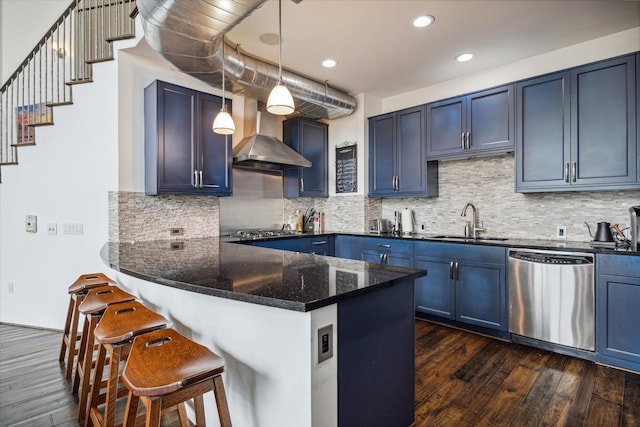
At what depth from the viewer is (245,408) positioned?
4.74ft

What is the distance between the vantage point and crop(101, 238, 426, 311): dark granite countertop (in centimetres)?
121

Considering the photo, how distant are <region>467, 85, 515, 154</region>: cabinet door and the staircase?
11.5ft

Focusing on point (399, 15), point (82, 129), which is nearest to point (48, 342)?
point (82, 129)

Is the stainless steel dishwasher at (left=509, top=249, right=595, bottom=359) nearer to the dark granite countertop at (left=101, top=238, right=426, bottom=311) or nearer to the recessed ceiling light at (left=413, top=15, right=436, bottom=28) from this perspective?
the dark granite countertop at (left=101, top=238, right=426, bottom=311)

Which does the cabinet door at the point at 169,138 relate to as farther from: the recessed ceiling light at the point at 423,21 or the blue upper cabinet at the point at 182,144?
the recessed ceiling light at the point at 423,21

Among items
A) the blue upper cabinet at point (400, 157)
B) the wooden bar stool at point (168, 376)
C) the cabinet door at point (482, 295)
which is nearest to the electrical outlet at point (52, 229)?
the wooden bar stool at point (168, 376)

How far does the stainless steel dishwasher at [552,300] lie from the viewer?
2600 millimetres

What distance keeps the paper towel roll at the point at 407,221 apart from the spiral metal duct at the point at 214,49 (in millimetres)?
1718

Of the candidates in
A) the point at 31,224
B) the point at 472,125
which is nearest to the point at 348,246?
the point at 472,125

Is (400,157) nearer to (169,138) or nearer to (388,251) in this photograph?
(388,251)

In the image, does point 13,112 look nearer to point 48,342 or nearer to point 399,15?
point 48,342

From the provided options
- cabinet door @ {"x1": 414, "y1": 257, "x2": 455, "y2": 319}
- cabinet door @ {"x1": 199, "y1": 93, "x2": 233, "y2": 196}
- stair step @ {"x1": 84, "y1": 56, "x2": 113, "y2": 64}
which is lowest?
cabinet door @ {"x1": 414, "y1": 257, "x2": 455, "y2": 319}

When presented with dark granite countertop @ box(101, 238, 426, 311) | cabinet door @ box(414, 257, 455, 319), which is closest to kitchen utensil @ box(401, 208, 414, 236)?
cabinet door @ box(414, 257, 455, 319)

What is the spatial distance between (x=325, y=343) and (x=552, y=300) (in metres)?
2.48
